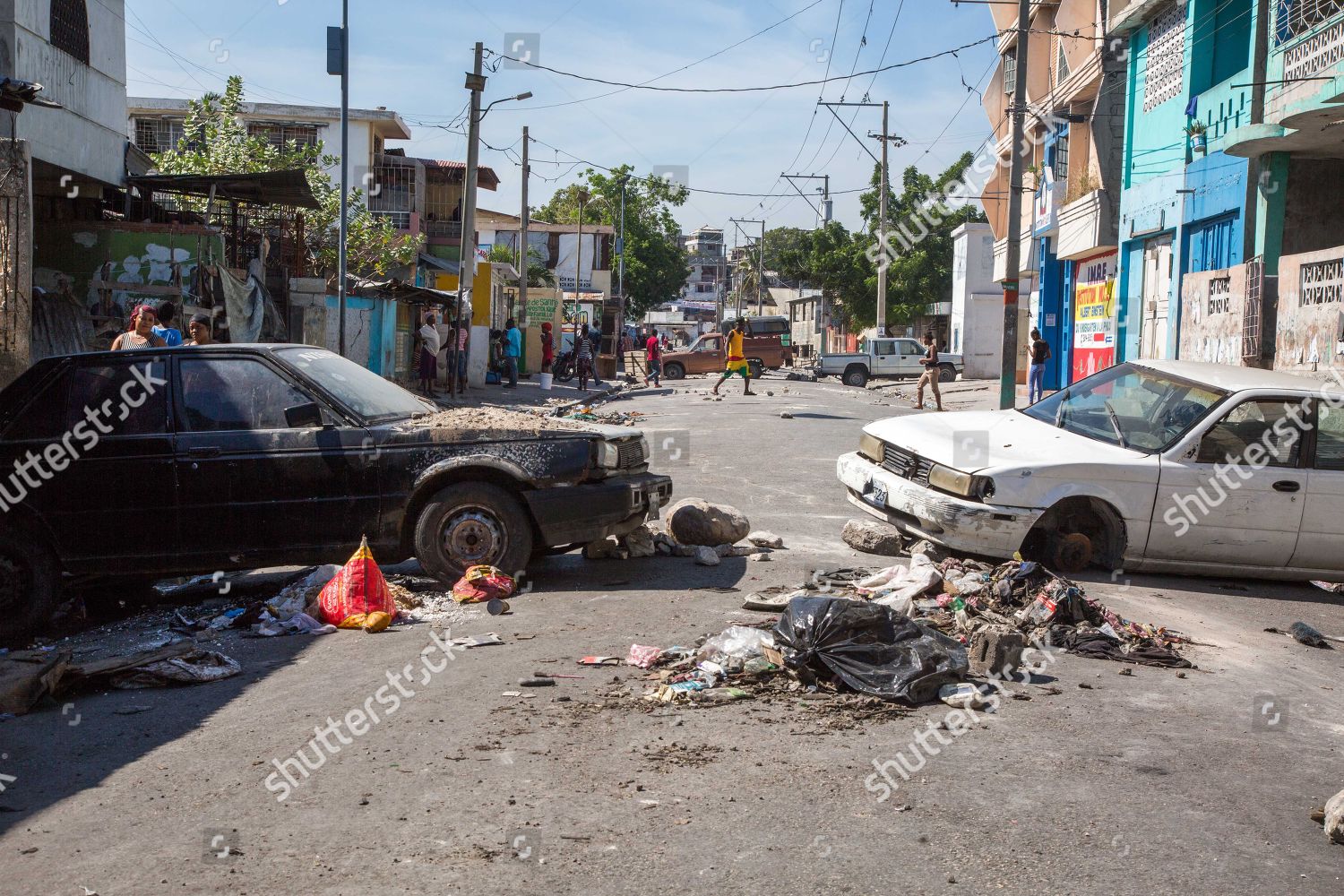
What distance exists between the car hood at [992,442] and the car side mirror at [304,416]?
3968 millimetres

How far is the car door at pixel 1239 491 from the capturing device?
7.58 metres

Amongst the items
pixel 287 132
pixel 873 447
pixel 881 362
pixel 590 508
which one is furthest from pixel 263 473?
pixel 287 132

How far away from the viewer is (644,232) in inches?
3226

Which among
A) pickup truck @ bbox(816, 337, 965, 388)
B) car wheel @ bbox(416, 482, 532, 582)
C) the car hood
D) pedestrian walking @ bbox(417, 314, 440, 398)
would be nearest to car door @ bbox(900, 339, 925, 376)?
pickup truck @ bbox(816, 337, 965, 388)

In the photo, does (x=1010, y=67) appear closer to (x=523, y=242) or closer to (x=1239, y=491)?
(x=523, y=242)

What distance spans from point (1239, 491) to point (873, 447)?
2478mm

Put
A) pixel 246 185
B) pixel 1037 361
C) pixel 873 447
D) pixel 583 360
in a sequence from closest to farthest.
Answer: pixel 873 447, pixel 246 185, pixel 1037 361, pixel 583 360

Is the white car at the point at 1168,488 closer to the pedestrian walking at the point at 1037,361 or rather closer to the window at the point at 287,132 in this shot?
the pedestrian walking at the point at 1037,361

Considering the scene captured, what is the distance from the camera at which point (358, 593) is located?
642cm

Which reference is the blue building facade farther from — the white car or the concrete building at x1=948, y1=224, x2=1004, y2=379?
the concrete building at x1=948, y1=224, x2=1004, y2=379

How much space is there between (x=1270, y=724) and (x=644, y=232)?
78.8 metres

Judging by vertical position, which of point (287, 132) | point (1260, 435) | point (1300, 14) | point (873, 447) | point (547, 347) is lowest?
point (873, 447)

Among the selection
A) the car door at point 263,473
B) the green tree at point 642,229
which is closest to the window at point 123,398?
the car door at point 263,473

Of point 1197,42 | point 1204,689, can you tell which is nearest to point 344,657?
point 1204,689
